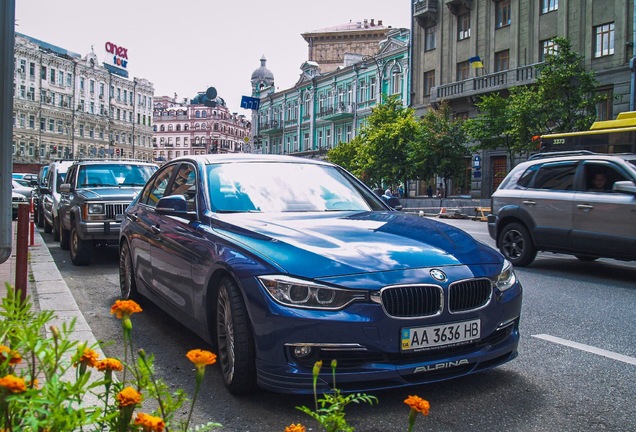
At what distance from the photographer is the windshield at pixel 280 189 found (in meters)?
4.95

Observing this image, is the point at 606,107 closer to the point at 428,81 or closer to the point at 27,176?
the point at 428,81

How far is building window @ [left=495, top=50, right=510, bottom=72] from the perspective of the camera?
122 feet

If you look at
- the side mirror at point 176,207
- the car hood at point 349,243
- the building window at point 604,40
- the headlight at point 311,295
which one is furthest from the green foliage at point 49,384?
the building window at point 604,40

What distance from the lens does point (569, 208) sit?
9.76 meters

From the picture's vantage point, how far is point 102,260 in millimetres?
11203

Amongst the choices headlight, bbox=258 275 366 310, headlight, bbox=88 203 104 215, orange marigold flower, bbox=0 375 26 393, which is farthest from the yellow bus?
orange marigold flower, bbox=0 375 26 393

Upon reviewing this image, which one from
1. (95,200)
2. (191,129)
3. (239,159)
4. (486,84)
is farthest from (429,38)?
(191,129)

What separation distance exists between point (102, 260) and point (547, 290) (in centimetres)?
733

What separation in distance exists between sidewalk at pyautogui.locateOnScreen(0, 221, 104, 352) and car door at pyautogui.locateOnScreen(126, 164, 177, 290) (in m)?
0.69

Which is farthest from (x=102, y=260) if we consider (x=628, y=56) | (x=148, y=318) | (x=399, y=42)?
(x=399, y=42)

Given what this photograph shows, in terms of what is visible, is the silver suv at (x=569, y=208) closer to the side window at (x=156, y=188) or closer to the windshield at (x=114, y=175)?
the side window at (x=156, y=188)

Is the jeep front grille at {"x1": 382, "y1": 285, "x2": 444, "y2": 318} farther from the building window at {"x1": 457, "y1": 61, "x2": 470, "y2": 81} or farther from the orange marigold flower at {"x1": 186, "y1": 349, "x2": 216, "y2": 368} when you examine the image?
the building window at {"x1": 457, "y1": 61, "x2": 470, "y2": 81}

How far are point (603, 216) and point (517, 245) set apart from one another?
5.49 feet

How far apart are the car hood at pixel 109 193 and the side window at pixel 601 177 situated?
7196mm
